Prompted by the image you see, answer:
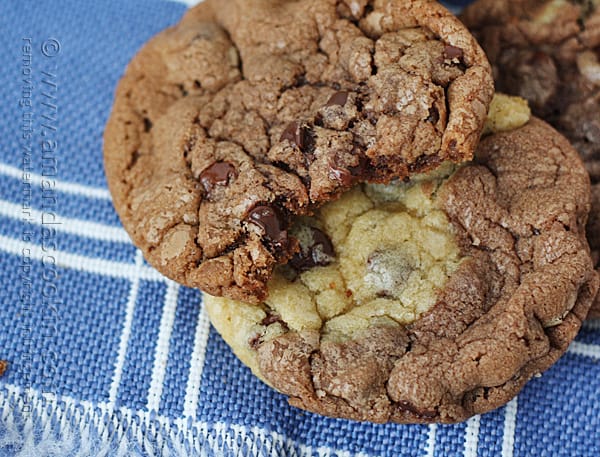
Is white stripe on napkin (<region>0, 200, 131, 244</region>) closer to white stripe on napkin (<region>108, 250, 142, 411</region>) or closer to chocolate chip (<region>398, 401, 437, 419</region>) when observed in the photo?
white stripe on napkin (<region>108, 250, 142, 411</region>)

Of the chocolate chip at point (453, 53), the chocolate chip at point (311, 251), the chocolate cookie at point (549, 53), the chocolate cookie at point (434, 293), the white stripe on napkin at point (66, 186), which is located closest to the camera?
the chocolate cookie at point (434, 293)

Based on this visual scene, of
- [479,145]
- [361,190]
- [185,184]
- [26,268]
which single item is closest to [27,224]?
[26,268]

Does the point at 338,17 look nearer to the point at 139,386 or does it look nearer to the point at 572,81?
the point at 572,81

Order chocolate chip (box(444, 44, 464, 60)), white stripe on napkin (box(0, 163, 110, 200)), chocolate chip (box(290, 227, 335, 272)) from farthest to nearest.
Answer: white stripe on napkin (box(0, 163, 110, 200)) < chocolate chip (box(290, 227, 335, 272)) < chocolate chip (box(444, 44, 464, 60))

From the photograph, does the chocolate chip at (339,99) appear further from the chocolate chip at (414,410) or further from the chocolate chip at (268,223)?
the chocolate chip at (414,410)

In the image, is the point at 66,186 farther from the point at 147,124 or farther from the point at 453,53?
the point at 453,53

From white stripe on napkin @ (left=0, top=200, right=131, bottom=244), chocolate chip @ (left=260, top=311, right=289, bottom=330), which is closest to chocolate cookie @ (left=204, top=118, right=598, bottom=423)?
chocolate chip @ (left=260, top=311, right=289, bottom=330)

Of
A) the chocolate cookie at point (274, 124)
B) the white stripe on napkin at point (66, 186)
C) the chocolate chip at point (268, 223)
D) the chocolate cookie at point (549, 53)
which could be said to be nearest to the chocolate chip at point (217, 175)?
the chocolate cookie at point (274, 124)
